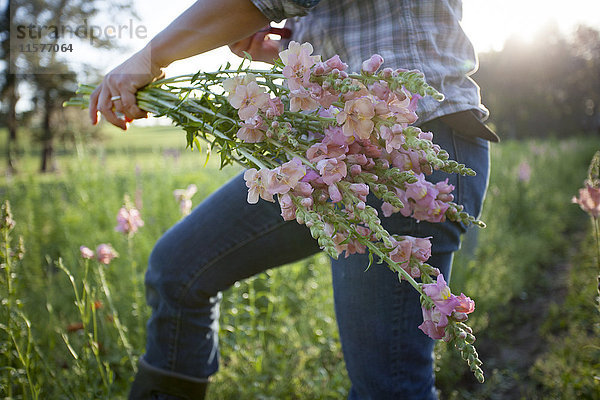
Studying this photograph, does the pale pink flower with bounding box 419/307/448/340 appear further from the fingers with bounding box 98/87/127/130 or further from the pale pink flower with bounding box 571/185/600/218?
the pale pink flower with bounding box 571/185/600/218

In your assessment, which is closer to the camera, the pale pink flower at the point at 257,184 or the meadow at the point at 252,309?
the pale pink flower at the point at 257,184

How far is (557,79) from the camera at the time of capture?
965 inches

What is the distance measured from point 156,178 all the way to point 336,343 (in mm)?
3051

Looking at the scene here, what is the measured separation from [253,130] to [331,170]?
18 centimetres

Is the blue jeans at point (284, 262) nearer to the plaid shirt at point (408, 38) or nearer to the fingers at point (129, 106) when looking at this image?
the plaid shirt at point (408, 38)

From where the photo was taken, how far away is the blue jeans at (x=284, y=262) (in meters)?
1.09

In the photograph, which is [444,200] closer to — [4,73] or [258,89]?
[258,89]

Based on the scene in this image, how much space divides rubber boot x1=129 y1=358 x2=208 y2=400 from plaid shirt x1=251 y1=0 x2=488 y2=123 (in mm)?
1029

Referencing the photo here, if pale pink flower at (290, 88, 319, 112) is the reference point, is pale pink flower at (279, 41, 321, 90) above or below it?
above

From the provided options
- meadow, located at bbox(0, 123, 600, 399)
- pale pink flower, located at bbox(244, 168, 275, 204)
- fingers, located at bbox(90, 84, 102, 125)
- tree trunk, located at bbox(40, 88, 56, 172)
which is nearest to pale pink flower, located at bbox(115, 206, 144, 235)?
meadow, located at bbox(0, 123, 600, 399)

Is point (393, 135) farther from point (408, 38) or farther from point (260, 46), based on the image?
point (260, 46)

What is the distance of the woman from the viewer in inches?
40.6

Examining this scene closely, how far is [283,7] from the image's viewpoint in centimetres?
94

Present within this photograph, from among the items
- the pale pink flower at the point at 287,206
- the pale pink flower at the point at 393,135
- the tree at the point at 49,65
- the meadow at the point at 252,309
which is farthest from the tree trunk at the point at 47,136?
the pale pink flower at the point at 393,135
